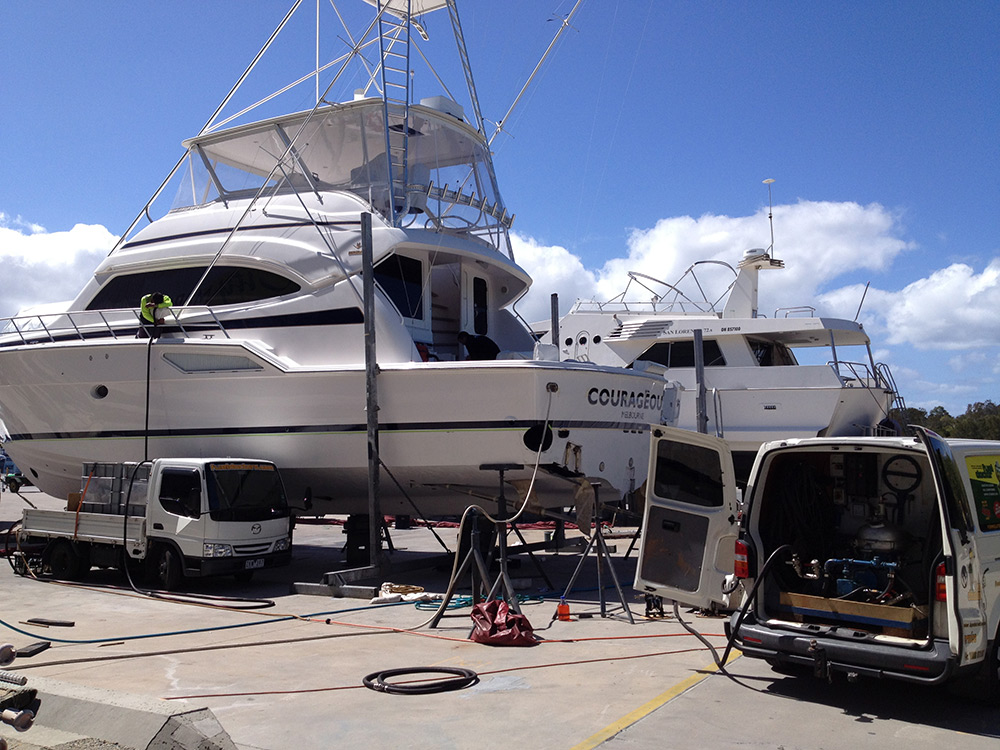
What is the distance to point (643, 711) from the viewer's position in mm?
5211

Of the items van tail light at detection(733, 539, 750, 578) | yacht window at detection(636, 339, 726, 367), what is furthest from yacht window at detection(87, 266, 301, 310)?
yacht window at detection(636, 339, 726, 367)

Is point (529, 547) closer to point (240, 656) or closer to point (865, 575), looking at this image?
point (240, 656)

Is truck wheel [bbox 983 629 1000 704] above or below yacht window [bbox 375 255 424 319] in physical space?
below

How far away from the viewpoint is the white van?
16.5 ft

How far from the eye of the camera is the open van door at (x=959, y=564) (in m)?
4.89

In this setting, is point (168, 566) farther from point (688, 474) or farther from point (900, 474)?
point (900, 474)

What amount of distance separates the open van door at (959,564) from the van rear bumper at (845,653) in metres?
0.13

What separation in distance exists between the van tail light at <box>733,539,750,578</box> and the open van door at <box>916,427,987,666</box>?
1.21 metres

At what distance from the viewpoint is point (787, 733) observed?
481 centimetres

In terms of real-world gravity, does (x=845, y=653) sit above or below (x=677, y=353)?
below

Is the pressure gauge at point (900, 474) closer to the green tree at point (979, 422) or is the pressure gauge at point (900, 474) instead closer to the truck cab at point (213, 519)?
the truck cab at point (213, 519)

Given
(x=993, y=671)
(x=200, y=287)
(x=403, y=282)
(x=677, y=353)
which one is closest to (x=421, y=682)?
(x=993, y=671)

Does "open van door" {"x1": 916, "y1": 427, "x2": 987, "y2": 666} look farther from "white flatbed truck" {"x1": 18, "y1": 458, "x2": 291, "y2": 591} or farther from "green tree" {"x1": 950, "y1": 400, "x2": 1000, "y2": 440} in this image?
"green tree" {"x1": 950, "y1": 400, "x2": 1000, "y2": 440}

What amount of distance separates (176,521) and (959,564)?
811 cm
